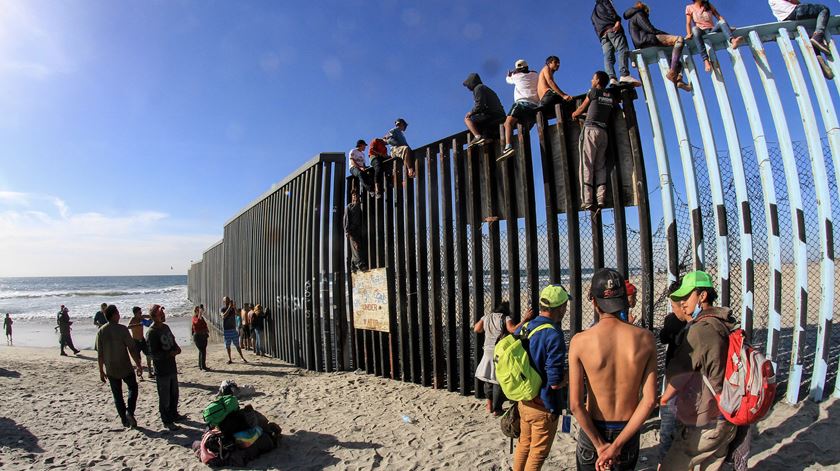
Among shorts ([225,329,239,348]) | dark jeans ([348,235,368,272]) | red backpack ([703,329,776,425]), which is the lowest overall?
shorts ([225,329,239,348])

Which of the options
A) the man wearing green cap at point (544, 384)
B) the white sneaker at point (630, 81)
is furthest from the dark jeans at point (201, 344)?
the white sneaker at point (630, 81)

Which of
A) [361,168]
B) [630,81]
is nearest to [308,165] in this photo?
[361,168]

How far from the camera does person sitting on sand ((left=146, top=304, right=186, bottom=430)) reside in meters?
6.74

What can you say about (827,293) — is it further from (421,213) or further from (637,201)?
(421,213)

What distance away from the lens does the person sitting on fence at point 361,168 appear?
907cm

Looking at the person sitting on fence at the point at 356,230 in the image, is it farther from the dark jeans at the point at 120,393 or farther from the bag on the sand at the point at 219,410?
the dark jeans at the point at 120,393

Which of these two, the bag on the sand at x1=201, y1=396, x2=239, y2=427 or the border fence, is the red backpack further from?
the bag on the sand at x1=201, y1=396, x2=239, y2=427

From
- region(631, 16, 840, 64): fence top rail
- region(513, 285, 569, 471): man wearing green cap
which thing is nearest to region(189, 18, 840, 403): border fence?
region(631, 16, 840, 64): fence top rail

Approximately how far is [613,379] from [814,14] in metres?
4.92

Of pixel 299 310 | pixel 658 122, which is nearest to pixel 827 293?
pixel 658 122

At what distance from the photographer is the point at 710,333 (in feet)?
9.29

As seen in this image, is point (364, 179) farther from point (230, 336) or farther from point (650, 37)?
point (230, 336)

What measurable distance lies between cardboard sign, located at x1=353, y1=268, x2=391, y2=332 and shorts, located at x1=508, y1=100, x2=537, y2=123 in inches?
144

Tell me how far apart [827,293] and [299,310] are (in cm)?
957
